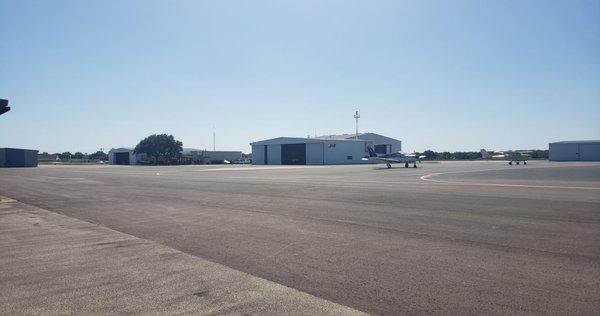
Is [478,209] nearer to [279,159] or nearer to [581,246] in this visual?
[581,246]

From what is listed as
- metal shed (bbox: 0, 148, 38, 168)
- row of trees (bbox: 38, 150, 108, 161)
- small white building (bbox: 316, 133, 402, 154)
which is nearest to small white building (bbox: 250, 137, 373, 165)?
small white building (bbox: 316, 133, 402, 154)

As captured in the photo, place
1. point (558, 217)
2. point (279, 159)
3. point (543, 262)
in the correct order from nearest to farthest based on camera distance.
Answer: point (543, 262) → point (558, 217) → point (279, 159)

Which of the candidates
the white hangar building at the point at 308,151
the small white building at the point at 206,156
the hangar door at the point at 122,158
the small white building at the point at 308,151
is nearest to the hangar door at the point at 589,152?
the white hangar building at the point at 308,151

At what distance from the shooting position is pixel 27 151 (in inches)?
3730

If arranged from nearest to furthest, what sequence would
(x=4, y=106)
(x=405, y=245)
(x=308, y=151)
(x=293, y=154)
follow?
(x=405, y=245) → (x=4, y=106) → (x=308, y=151) → (x=293, y=154)

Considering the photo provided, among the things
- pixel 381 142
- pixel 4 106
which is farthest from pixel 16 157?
pixel 4 106

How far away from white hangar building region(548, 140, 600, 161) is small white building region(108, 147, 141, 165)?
10086cm

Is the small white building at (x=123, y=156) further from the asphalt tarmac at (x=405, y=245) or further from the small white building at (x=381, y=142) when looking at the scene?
the asphalt tarmac at (x=405, y=245)

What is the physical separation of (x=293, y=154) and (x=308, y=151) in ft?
14.7

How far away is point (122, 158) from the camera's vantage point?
120938mm

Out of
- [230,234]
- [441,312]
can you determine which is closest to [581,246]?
[441,312]

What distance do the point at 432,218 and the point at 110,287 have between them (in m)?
8.10

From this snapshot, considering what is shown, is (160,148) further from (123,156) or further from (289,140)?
(289,140)

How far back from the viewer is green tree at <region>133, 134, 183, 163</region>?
358 feet
